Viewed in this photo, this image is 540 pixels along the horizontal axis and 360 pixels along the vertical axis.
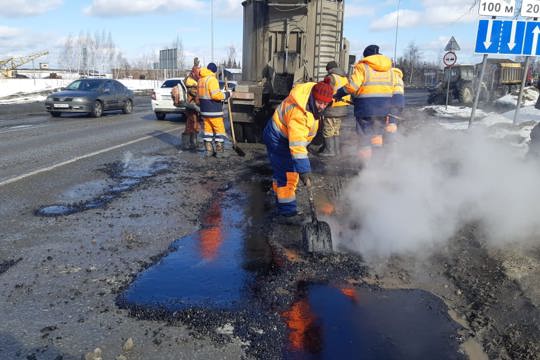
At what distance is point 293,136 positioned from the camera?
15.5ft

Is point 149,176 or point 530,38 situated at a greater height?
point 530,38

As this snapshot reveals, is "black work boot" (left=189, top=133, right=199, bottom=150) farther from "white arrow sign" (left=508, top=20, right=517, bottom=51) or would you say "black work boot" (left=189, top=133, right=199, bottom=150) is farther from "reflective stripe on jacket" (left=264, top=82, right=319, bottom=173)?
"white arrow sign" (left=508, top=20, right=517, bottom=51)

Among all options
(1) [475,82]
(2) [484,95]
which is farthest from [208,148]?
(2) [484,95]

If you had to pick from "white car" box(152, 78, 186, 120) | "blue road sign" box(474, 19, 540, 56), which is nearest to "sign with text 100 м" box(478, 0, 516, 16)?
"blue road sign" box(474, 19, 540, 56)

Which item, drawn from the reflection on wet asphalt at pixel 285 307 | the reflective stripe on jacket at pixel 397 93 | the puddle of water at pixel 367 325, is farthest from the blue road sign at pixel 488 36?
the puddle of water at pixel 367 325

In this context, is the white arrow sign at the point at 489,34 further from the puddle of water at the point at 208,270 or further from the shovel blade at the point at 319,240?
the shovel blade at the point at 319,240

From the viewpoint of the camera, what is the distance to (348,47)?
36.5 ft

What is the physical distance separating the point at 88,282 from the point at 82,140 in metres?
7.86

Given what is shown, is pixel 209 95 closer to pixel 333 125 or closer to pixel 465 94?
pixel 333 125

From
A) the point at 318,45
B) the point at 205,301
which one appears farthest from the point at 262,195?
the point at 318,45

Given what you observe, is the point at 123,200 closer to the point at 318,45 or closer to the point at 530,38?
the point at 318,45

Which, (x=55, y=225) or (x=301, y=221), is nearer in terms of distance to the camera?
(x=55, y=225)

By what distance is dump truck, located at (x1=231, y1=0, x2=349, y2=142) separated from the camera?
9.77m

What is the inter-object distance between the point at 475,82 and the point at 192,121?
57.1ft
